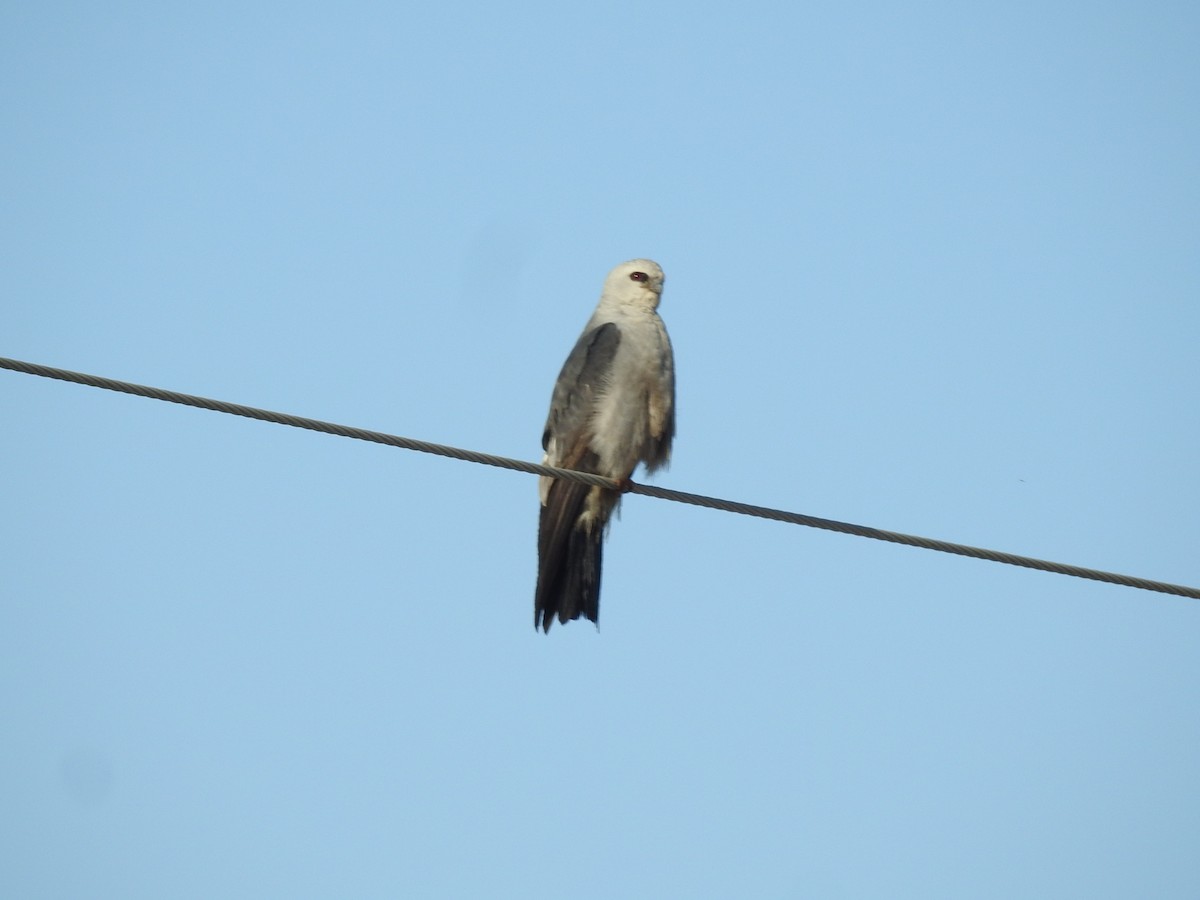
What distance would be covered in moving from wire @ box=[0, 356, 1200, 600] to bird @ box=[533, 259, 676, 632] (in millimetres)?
911

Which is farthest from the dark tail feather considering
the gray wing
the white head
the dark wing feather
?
the white head

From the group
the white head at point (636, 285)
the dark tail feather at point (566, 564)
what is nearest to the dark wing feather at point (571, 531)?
the dark tail feather at point (566, 564)

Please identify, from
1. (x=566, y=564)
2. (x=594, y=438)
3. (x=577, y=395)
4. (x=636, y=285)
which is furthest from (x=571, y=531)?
(x=636, y=285)

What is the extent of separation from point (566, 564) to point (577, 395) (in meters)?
0.87

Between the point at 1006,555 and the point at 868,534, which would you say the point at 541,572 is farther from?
the point at 1006,555

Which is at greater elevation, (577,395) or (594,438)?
(577,395)

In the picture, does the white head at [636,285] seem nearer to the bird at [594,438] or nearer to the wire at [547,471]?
the bird at [594,438]

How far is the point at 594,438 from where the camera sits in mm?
7492

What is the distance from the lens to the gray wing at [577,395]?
7543mm

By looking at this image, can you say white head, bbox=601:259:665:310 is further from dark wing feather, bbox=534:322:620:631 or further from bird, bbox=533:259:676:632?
dark wing feather, bbox=534:322:620:631

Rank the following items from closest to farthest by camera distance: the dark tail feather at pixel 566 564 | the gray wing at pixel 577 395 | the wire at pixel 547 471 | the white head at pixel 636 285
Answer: the wire at pixel 547 471 < the dark tail feather at pixel 566 564 < the gray wing at pixel 577 395 < the white head at pixel 636 285

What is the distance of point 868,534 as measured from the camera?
19.6 feet

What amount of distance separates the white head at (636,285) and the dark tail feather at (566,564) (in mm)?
1384

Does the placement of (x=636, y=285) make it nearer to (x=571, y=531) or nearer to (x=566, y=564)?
(x=571, y=531)
